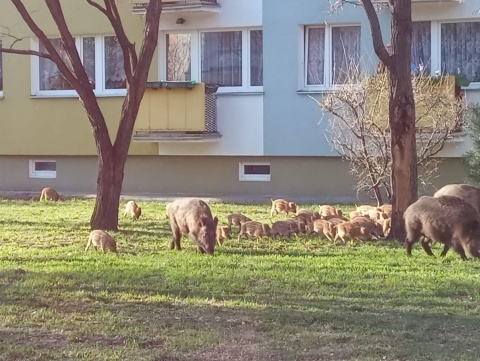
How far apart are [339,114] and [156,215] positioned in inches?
150

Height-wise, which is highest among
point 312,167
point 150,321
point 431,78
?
point 431,78

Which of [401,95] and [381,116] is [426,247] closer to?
[401,95]

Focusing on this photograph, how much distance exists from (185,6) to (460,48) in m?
6.15

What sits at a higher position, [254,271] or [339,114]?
[339,114]

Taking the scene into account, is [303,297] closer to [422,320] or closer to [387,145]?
[422,320]

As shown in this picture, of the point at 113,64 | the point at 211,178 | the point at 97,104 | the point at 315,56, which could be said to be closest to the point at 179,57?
the point at 113,64

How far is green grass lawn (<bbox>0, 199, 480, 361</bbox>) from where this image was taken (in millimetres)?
7535

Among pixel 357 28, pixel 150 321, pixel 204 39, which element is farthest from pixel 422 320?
pixel 204 39

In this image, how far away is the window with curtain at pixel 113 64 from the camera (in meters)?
24.1

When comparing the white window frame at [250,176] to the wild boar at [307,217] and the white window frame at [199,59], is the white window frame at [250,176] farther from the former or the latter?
the wild boar at [307,217]

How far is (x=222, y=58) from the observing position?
2323 cm

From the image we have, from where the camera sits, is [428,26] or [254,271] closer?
[254,271]

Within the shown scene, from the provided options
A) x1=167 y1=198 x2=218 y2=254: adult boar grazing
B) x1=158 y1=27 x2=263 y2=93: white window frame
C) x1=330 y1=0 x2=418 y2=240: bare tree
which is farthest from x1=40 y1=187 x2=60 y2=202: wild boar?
x1=330 y1=0 x2=418 y2=240: bare tree

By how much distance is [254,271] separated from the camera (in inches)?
433
